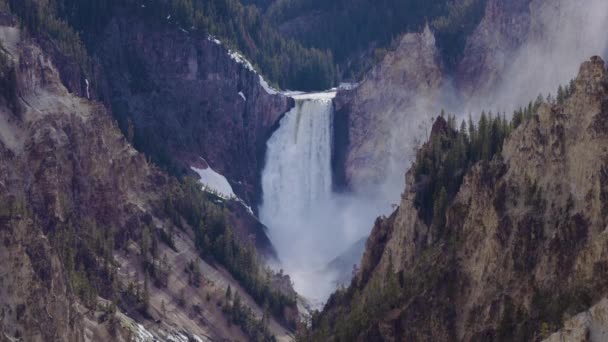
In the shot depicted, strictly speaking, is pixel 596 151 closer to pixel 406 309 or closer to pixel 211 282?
pixel 406 309

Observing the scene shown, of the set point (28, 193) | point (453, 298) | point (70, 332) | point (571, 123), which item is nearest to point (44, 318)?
point (70, 332)

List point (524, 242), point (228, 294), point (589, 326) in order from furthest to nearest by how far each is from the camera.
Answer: point (228, 294) → point (524, 242) → point (589, 326)

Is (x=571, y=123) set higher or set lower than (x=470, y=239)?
higher

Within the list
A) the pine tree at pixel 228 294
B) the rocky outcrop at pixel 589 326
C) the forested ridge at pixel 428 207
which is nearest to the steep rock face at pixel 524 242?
the forested ridge at pixel 428 207

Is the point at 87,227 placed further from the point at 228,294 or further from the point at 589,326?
the point at 589,326

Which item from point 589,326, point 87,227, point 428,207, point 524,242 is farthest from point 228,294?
point 589,326

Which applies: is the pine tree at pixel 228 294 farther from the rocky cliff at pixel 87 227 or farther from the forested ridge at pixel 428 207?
the forested ridge at pixel 428 207
